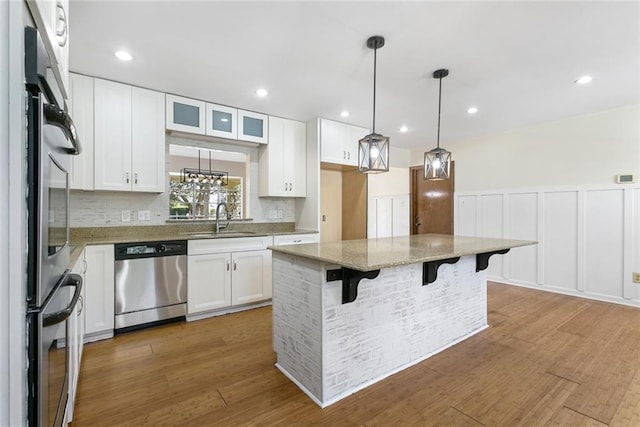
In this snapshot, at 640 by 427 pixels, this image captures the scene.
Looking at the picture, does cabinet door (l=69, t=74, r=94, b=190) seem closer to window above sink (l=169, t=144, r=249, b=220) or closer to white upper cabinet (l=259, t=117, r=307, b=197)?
window above sink (l=169, t=144, r=249, b=220)

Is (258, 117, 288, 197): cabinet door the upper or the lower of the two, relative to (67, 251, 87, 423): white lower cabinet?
upper

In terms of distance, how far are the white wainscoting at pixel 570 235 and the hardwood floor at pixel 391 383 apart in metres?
0.99

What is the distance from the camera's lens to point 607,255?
11.9 ft

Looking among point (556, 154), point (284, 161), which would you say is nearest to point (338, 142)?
point (284, 161)

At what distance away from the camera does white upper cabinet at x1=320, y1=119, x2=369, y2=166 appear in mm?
3939

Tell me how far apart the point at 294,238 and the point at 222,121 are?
1632 mm

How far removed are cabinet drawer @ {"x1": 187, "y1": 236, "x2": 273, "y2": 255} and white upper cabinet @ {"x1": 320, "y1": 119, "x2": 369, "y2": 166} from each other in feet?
4.53

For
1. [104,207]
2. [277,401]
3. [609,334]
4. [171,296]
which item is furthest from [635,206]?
[104,207]

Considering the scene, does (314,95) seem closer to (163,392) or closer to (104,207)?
(104,207)

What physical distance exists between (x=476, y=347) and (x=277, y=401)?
67.5 inches

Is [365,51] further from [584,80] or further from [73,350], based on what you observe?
[73,350]

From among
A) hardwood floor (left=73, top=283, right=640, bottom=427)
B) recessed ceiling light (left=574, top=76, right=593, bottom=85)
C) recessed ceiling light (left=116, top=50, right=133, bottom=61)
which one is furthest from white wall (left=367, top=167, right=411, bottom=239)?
recessed ceiling light (left=116, top=50, right=133, bottom=61)

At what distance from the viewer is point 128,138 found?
9.56ft

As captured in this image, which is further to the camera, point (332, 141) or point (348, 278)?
point (332, 141)
